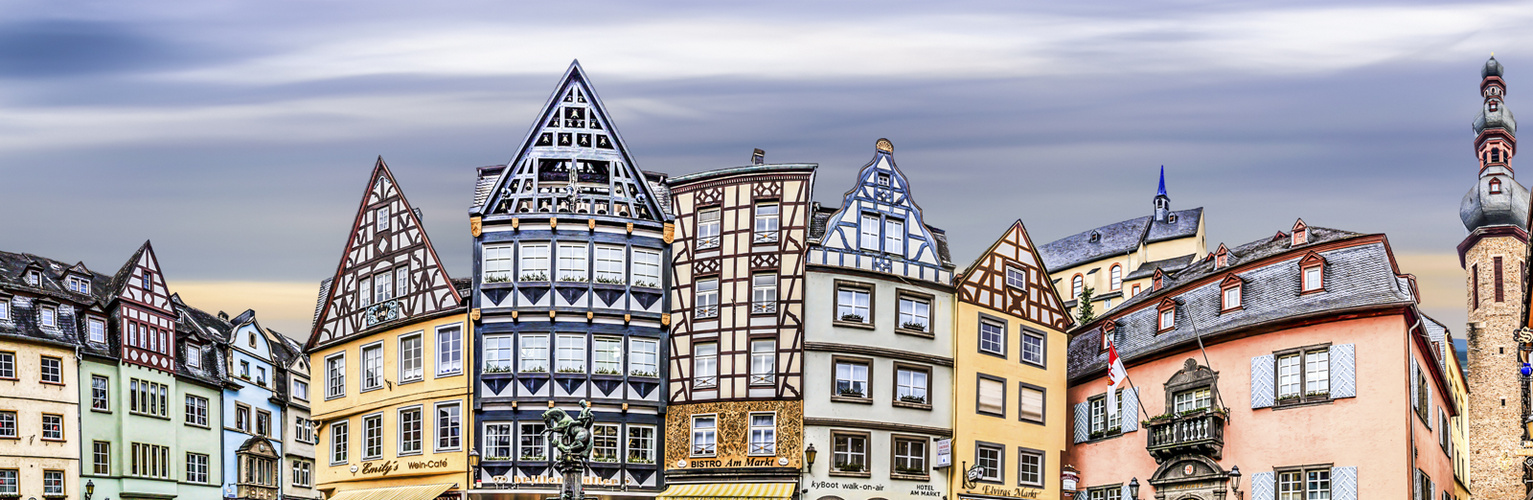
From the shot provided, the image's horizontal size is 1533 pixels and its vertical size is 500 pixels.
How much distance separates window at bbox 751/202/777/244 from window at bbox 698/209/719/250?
55.5 inches

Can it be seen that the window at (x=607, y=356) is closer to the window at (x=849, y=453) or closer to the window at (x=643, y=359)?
the window at (x=643, y=359)

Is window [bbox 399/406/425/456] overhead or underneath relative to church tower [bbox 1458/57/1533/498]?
underneath

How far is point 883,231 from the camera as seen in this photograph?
4938cm

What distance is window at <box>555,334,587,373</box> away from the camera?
47.4m

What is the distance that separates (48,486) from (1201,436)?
4397 cm

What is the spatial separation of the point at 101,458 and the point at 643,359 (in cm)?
2788

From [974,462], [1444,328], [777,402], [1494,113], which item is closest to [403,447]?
[777,402]

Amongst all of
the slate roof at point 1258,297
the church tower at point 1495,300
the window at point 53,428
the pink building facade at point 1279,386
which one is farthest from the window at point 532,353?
the church tower at point 1495,300

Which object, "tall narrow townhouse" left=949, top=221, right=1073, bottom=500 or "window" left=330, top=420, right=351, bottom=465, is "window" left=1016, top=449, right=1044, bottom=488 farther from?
"window" left=330, top=420, right=351, bottom=465

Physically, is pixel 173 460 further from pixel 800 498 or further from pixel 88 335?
pixel 800 498

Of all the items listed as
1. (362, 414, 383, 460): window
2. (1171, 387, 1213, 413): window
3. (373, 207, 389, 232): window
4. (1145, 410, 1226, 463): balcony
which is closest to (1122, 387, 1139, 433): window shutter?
(1171, 387, 1213, 413): window

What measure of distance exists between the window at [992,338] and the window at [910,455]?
13.7ft

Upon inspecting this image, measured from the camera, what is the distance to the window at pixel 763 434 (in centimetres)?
4678

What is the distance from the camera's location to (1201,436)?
4647 cm
